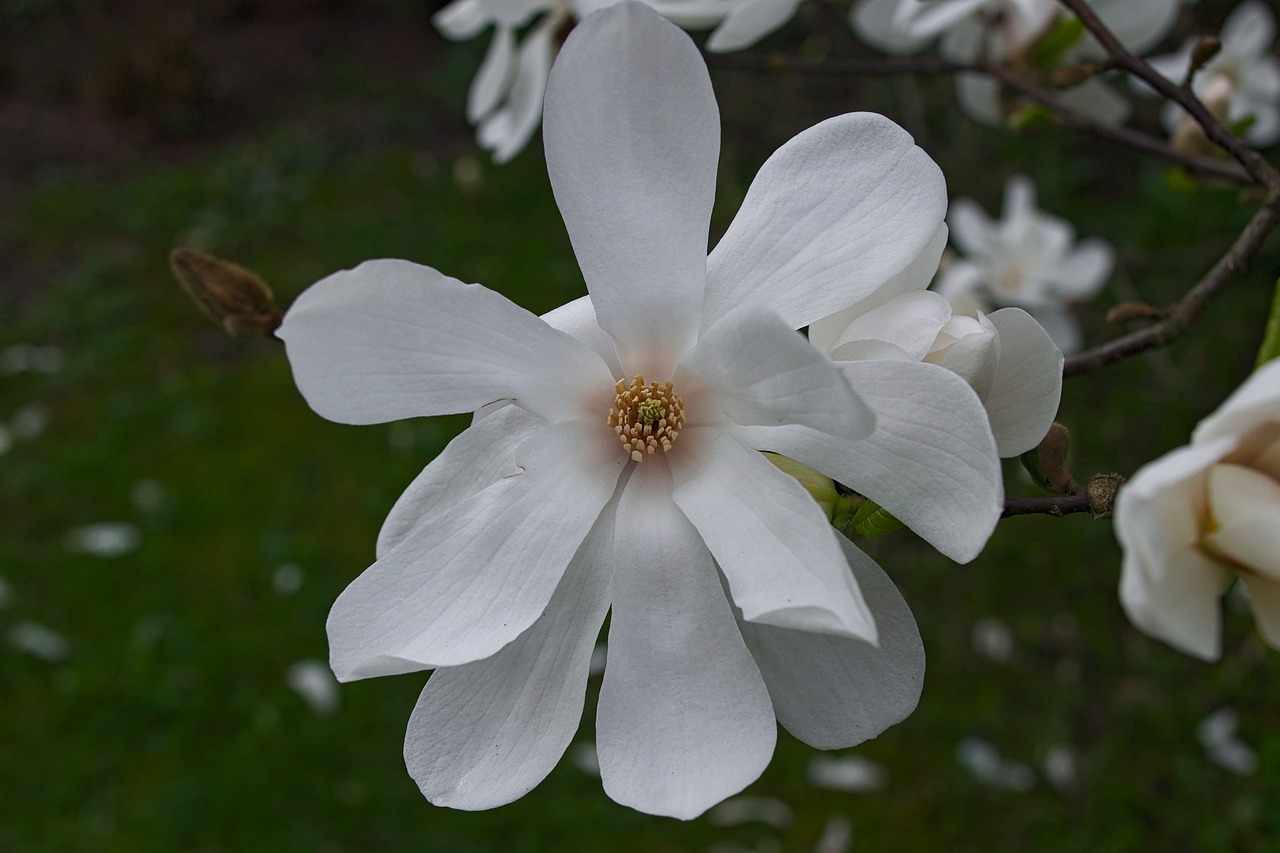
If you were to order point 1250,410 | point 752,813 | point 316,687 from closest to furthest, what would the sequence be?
point 1250,410 < point 752,813 < point 316,687

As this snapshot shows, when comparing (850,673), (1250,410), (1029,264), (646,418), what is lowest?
(1029,264)

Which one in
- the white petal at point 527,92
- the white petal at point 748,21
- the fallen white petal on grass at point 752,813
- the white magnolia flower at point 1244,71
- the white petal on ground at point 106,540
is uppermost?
the white petal at point 748,21

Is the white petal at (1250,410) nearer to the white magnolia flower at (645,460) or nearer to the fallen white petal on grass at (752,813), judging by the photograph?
the white magnolia flower at (645,460)

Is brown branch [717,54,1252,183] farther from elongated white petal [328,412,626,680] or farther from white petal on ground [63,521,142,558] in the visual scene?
white petal on ground [63,521,142,558]

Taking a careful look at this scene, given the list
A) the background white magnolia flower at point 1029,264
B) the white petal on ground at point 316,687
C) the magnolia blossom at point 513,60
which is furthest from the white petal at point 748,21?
the white petal on ground at point 316,687

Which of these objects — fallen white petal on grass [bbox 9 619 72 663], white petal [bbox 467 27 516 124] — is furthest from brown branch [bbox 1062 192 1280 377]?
fallen white petal on grass [bbox 9 619 72 663]

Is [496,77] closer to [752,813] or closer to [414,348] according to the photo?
[414,348]

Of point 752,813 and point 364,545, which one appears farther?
point 364,545

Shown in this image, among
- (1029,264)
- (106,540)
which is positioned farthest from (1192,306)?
(106,540)
